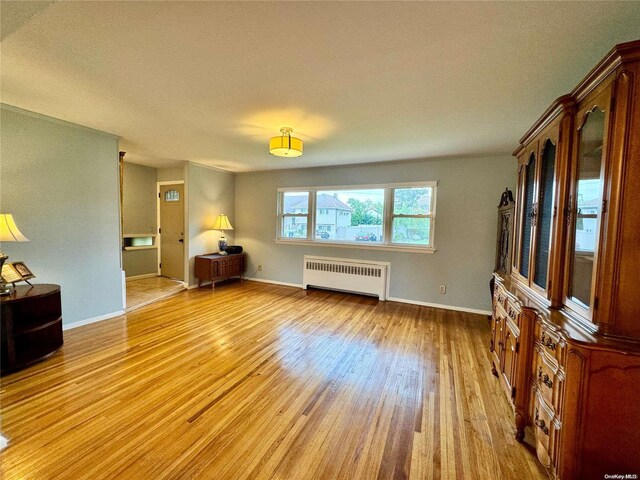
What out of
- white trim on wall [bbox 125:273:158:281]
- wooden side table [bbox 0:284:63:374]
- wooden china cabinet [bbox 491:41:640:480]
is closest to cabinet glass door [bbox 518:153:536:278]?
wooden china cabinet [bbox 491:41:640:480]

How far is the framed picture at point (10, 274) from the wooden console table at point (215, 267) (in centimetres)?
264

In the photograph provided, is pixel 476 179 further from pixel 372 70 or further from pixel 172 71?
pixel 172 71

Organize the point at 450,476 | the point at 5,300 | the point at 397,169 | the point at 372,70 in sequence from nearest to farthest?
1. the point at 450,476
2. the point at 372,70
3. the point at 5,300
4. the point at 397,169

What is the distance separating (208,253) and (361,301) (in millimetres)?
3363

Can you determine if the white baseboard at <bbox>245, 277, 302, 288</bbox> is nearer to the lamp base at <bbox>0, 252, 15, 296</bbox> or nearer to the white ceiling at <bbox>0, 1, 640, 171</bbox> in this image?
the white ceiling at <bbox>0, 1, 640, 171</bbox>

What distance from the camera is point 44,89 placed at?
2229 millimetres

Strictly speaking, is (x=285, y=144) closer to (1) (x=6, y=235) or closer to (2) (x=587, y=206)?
(2) (x=587, y=206)

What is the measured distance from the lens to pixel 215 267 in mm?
5141

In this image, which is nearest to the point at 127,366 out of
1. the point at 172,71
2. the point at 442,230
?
the point at 172,71

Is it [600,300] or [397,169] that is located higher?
[397,169]

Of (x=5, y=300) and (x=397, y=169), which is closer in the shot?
(x=5, y=300)

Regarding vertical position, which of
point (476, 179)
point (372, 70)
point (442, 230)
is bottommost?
point (442, 230)

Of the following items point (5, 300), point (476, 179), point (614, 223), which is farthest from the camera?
point (476, 179)

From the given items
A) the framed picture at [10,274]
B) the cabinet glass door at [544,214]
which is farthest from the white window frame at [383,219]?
the framed picture at [10,274]
